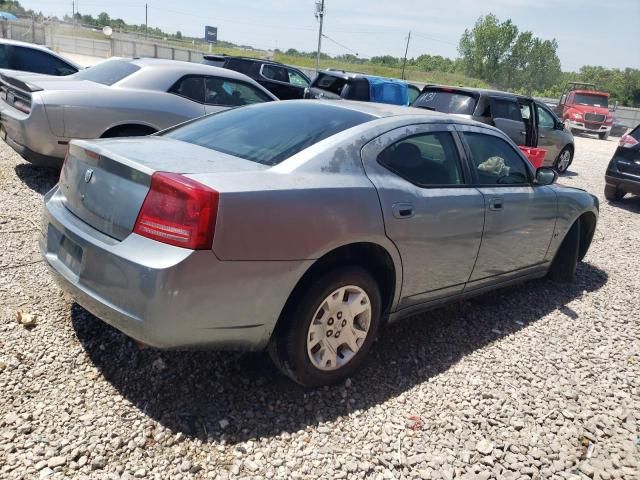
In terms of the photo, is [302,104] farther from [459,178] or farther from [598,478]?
[598,478]

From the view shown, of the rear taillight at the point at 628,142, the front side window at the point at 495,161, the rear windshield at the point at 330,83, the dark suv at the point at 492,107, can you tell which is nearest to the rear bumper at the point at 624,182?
the rear taillight at the point at 628,142

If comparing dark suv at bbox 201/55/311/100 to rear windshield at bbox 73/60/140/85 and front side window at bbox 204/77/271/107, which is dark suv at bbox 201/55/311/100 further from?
rear windshield at bbox 73/60/140/85

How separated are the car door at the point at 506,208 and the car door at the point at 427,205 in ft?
0.47

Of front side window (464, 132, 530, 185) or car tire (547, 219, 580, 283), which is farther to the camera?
car tire (547, 219, 580, 283)

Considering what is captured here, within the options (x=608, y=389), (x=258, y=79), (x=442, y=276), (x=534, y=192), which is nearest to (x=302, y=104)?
(x=442, y=276)

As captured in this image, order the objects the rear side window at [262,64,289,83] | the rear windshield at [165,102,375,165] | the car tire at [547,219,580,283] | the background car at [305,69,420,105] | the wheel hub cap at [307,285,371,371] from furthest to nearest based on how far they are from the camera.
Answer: the rear side window at [262,64,289,83] → the background car at [305,69,420,105] → the car tire at [547,219,580,283] → the rear windshield at [165,102,375,165] → the wheel hub cap at [307,285,371,371]

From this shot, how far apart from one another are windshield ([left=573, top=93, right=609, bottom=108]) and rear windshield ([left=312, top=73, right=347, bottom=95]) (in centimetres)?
1980

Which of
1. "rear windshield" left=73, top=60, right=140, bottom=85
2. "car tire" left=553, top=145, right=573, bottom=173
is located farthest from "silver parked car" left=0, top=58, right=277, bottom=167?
"car tire" left=553, top=145, right=573, bottom=173

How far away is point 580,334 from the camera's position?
13.6 feet

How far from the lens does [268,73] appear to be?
1304 cm

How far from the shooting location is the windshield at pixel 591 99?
2677 cm

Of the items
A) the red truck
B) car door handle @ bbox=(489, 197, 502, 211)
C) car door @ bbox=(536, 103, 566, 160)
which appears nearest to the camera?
car door handle @ bbox=(489, 197, 502, 211)

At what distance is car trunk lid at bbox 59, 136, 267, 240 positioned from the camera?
249 centimetres

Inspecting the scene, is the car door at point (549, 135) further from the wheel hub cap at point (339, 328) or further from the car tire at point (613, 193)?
the wheel hub cap at point (339, 328)
